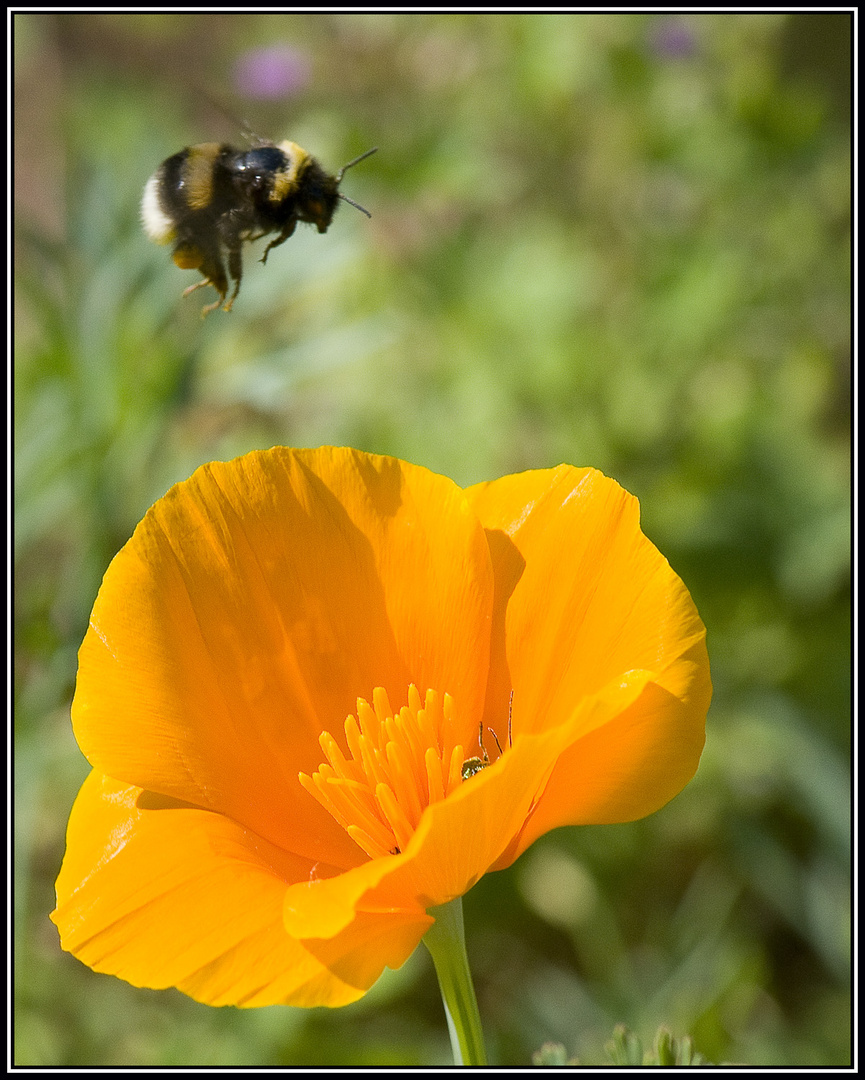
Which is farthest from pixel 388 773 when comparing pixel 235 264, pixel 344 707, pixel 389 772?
pixel 235 264

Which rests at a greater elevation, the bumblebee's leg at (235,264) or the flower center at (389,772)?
the bumblebee's leg at (235,264)

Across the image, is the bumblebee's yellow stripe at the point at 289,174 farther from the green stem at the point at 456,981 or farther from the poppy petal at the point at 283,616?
the green stem at the point at 456,981

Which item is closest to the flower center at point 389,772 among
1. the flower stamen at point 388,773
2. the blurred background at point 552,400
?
the flower stamen at point 388,773

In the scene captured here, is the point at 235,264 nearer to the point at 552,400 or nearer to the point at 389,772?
the point at 389,772

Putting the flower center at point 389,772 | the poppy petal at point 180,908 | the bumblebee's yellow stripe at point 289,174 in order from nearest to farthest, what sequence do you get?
the poppy petal at point 180,908 < the flower center at point 389,772 < the bumblebee's yellow stripe at point 289,174

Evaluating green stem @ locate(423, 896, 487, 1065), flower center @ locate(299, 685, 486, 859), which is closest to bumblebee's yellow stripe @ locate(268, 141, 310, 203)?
flower center @ locate(299, 685, 486, 859)
